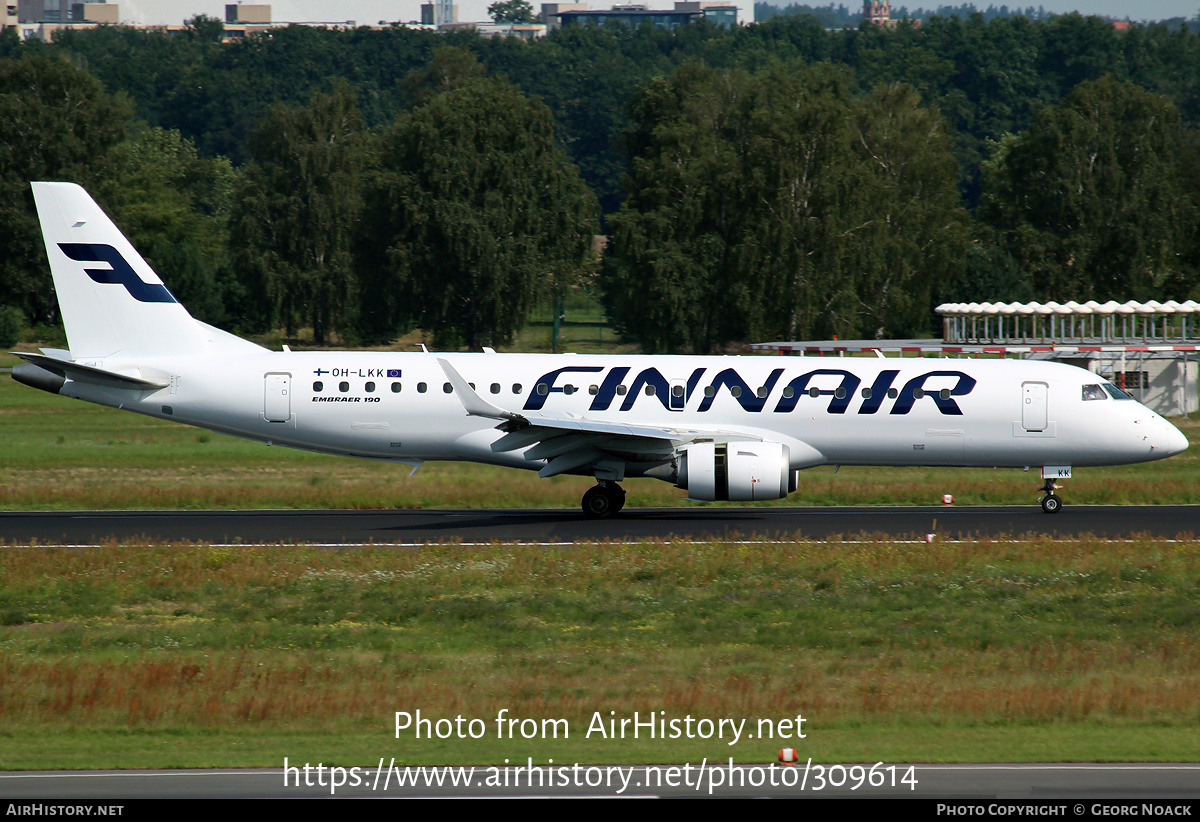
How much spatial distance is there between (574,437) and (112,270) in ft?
38.3

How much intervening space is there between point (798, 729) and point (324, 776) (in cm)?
537

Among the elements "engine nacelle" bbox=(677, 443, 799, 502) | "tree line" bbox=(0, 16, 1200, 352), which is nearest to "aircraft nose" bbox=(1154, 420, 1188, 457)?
"engine nacelle" bbox=(677, 443, 799, 502)

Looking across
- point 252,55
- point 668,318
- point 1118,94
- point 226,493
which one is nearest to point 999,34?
point 1118,94

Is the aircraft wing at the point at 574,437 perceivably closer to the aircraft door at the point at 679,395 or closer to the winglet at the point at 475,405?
the winglet at the point at 475,405

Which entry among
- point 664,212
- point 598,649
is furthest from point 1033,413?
point 664,212

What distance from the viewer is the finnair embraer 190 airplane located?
3058 cm

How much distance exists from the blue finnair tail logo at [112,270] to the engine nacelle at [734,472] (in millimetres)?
12932

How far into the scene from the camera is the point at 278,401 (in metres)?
31.0

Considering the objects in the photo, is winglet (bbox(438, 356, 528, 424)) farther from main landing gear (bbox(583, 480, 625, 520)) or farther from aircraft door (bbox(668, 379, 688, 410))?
aircraft door (bbox(668, 379, 688, 410))

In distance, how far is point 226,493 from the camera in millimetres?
34938

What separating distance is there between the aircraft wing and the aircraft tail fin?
6.72 metres

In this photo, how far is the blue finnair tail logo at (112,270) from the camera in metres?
31.4

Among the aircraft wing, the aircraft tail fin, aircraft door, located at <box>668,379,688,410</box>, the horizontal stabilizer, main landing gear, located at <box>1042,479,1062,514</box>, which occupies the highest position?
the aircraft tail fin

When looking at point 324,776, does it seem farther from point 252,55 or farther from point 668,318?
point 252,55
